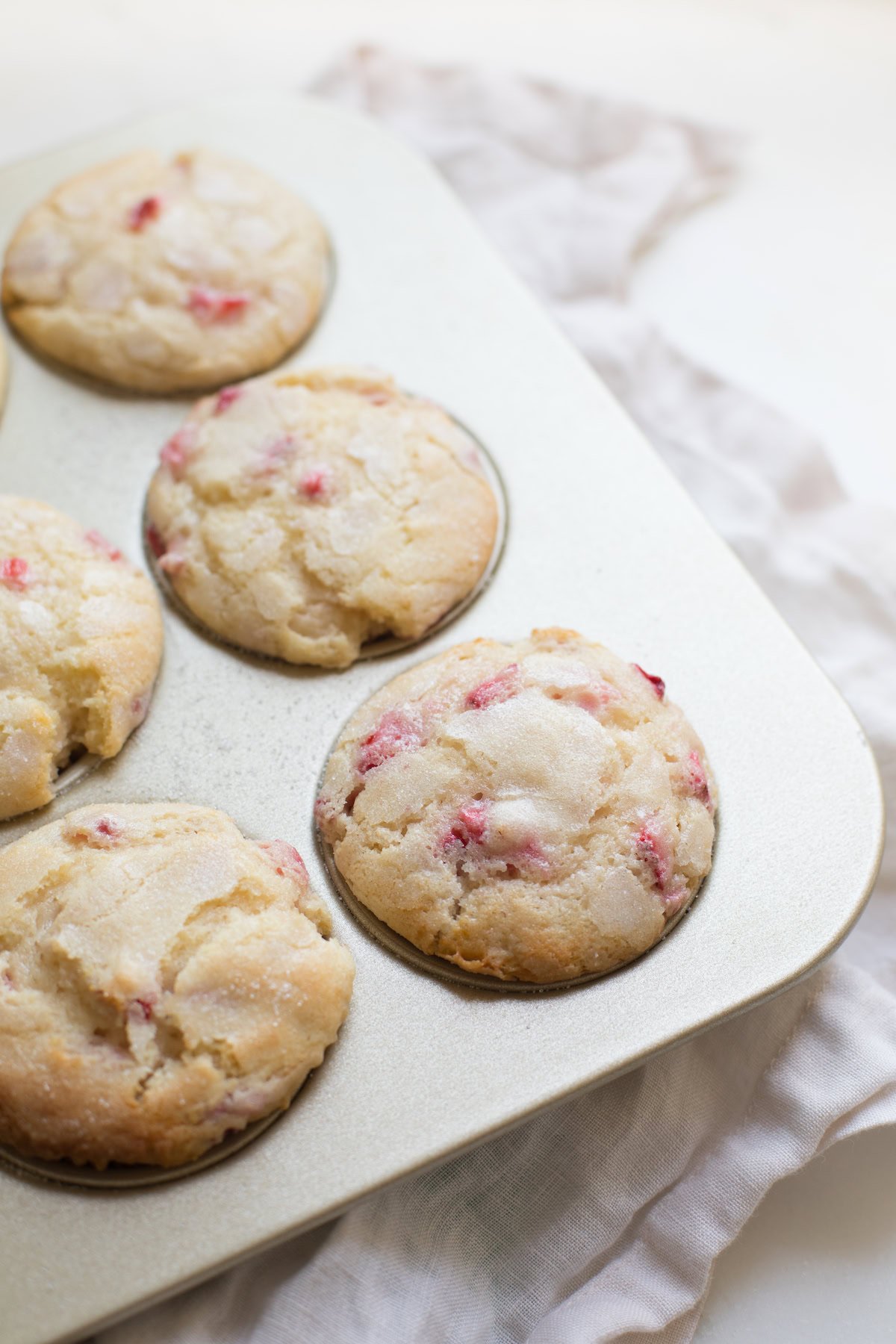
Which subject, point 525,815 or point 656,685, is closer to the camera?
point 525,815

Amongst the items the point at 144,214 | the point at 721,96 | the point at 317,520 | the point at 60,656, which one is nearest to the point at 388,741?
the point at 317,520

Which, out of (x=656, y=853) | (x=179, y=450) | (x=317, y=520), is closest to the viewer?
(x=656, y=853)

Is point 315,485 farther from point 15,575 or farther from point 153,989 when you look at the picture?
Result: point 153,989

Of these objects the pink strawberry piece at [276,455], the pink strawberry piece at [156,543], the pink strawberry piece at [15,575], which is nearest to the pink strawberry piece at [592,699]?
the pink strawberry piece at [276,455]

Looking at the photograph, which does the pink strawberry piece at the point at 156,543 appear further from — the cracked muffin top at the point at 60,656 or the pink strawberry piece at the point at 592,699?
the pink strawberry piece at the point at 592,699

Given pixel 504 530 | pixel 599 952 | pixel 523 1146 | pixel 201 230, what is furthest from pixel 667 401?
pixel 523 1146

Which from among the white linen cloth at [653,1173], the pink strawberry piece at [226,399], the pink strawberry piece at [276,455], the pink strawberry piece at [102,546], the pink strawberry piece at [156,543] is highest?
the pink strawberry piece at [226,399]
